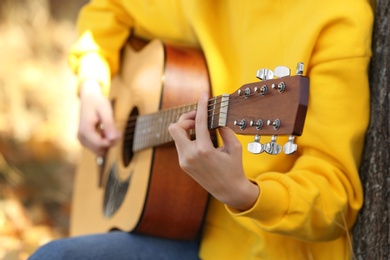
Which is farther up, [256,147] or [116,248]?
[256,147]

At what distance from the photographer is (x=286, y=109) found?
1.22 meters

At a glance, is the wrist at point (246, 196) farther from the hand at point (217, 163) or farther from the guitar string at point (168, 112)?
the guitar string at point (168, 112)

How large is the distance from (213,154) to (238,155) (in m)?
0.04

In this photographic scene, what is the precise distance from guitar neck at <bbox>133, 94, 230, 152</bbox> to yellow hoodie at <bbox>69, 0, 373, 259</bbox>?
11 cm

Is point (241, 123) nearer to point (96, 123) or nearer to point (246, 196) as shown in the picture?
point (246, 196)

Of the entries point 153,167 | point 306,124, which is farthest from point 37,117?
point 306,124

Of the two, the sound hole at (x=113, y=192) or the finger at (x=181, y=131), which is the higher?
the finger at (x=181, y=131)

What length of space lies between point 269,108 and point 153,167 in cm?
50

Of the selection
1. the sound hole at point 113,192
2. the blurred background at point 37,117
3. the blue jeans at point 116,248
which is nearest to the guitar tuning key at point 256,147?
the blue jeans at point 116,248

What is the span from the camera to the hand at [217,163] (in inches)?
50.5

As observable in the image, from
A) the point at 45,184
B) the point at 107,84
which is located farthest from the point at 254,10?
the point at 45,184

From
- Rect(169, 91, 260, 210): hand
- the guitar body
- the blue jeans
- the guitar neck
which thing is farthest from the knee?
Rect(169, 91, 260, 210): hand

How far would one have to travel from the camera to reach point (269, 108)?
125 centimetres

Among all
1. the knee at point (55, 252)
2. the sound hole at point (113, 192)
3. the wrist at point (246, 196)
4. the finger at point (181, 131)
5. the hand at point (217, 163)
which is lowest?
the knee at point (55, 252)
